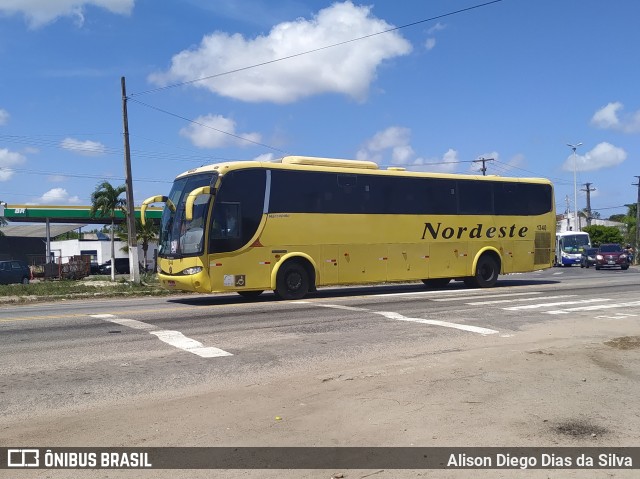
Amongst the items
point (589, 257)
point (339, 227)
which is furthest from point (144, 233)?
point (339, 227)

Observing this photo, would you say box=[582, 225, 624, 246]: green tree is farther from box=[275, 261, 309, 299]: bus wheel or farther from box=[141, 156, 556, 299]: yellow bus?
box=[275, 261, 309, 299]: bus wheel

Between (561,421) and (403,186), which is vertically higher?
(403,186)

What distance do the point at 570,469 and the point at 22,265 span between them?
36303 millimetres

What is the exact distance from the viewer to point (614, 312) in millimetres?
14250

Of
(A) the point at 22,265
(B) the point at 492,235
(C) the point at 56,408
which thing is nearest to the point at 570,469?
(C) the point at 56,408

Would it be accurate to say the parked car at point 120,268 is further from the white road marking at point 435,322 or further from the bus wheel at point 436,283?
the white road marking at point 435,322

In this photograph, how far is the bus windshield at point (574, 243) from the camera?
51094 mm

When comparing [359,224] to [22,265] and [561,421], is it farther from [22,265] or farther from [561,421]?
[22,265]

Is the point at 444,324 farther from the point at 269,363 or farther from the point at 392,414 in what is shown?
A: the point at 392,414

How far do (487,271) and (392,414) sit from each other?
16.0 m

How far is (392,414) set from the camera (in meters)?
6.34

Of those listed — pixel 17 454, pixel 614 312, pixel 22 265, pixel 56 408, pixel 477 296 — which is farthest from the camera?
pixel 22 265

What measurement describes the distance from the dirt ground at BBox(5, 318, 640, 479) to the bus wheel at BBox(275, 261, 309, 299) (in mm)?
8400

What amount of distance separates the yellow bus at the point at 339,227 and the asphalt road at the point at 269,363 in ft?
4.51
